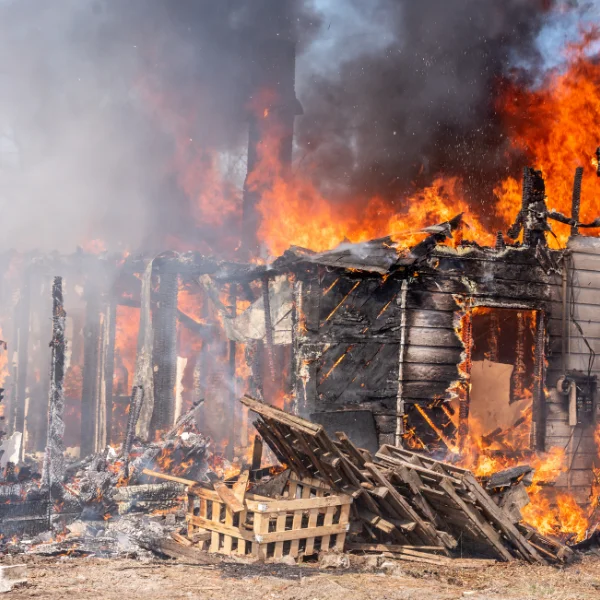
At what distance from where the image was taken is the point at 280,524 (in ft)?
28.3

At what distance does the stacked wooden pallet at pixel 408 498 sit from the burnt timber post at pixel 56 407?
14.8ft

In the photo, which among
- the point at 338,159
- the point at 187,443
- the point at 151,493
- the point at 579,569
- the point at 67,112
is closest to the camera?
the point at 579,569

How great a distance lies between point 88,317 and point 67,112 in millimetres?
11653

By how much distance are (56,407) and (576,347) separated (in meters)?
10.4

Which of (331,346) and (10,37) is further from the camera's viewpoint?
(10,37)

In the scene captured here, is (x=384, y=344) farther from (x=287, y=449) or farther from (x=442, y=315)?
(x=287, y=449)

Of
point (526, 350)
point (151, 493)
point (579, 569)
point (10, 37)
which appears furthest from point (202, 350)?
point (10, 37)

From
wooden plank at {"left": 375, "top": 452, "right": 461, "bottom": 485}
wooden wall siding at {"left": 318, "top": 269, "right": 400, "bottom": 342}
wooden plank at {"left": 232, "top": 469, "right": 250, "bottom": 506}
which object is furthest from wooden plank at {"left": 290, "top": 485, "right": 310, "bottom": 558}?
wooden wall siding at {"left": 318, "top": 269, "right": 400, "bottom": 342}

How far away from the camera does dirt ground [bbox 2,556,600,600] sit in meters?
6.97

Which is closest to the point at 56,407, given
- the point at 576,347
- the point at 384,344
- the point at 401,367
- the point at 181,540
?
the point at 181,540

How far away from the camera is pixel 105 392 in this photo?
684 inches

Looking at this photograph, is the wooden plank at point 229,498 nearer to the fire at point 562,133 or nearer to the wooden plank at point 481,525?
the wooden plank at point 481,525

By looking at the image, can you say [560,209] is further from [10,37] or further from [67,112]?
[10,37]

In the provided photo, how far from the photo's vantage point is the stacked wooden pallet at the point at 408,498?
29.1 ft
